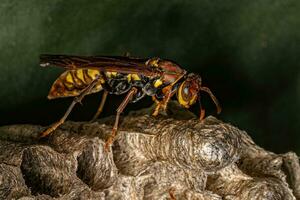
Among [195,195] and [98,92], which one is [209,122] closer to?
[195,195]

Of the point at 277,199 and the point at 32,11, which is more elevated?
the point at 32,11

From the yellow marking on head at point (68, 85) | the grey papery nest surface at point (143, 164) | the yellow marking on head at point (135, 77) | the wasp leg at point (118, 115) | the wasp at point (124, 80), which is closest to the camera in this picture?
the grey papery nest surface at point (143, 164)

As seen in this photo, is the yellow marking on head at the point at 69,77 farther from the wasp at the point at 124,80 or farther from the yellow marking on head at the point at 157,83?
the yellow marking on head at the point at 157,83

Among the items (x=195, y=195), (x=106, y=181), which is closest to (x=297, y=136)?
(x=195, y=195)

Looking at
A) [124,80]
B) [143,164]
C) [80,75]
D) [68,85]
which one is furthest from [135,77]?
[143,164]

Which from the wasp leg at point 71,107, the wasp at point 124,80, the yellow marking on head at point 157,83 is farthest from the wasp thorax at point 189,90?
the wasp leg at point 71,107

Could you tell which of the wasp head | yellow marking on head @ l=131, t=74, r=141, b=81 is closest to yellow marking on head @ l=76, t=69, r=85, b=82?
yellow marking on head @ l=131, t=74, r=141, b=81
